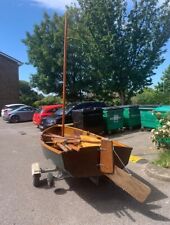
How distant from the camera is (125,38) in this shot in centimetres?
1948

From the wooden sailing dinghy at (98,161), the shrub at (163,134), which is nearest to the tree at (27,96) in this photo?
the shrub at (163,134)

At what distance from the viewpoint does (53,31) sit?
28.0 m

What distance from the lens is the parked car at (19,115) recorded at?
88.3 feet

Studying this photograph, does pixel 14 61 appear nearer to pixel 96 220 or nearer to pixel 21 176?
pixel 21 176

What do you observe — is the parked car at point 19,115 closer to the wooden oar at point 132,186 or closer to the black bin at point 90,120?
the black bin at point 90,120

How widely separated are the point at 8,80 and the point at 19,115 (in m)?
15.8

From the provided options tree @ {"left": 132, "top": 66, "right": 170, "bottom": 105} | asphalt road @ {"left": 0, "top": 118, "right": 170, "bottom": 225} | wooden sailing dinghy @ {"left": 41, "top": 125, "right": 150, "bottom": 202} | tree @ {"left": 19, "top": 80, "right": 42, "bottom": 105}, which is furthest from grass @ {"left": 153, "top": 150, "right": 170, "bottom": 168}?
tree @ {"left": 19, "top": 80, "right": 42, "bottom": 105}

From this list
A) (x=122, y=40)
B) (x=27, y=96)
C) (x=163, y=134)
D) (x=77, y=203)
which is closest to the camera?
(x=77, y=203)

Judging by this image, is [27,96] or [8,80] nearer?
[8,80]

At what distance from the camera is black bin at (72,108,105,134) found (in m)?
14.8

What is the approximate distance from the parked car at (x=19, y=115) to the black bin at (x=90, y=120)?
1289cm

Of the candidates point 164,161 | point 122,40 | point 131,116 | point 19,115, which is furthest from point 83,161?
point 19,115

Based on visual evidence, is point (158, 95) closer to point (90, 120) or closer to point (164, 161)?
point (90, 120)

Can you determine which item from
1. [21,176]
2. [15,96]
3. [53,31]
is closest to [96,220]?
[21,176]
